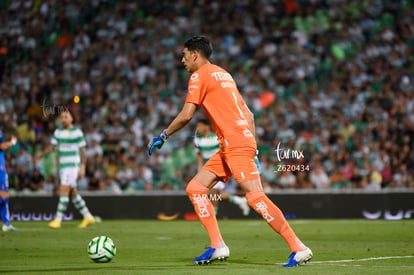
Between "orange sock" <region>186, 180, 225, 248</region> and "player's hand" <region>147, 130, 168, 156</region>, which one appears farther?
"orange sock" <region>186, 180, 225, 248</region>

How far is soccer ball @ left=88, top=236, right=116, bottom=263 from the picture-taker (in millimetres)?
12141

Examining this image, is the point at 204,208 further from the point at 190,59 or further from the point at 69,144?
the point at 69,144

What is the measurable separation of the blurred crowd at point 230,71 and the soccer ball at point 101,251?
11.2m

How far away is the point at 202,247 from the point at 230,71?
15.1m

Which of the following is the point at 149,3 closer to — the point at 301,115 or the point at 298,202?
the point at 301,115

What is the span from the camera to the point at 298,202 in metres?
24.7

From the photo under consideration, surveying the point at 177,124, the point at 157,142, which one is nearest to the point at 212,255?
the point at 157,142

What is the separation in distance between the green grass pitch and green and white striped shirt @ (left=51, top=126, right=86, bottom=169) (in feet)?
5.03

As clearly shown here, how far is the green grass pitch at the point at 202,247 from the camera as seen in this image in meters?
11.2

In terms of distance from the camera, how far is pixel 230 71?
2978 cm

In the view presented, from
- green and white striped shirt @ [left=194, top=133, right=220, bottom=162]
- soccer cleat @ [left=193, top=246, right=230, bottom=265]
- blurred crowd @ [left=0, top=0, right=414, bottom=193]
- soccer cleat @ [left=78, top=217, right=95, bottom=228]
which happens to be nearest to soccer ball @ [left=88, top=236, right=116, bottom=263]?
soccer cleat @ [left=193, top=246, right=230, bottom=265]

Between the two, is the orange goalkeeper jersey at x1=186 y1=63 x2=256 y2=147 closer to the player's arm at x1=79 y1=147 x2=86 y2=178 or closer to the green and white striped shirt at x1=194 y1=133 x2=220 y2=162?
the player's arm at x1=79 y1=147 x2=86 y2=178

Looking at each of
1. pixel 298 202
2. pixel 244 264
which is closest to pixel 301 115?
pixel 298 202

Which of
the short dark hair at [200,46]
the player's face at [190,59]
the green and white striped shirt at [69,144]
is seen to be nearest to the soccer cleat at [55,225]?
the green and white striped shirt at [69,144]
